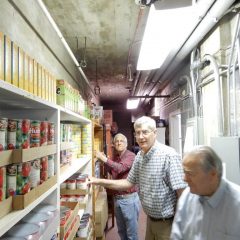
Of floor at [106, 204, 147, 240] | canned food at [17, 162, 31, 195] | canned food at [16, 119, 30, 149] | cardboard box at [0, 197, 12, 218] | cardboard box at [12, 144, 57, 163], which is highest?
canned food at [16, 119, 30, 149]

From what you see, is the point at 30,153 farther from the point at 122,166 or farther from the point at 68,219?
the point at 122,166

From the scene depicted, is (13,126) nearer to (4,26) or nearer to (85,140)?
(4,26)

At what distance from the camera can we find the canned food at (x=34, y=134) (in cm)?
122

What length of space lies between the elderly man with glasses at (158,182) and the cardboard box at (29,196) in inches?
42.3

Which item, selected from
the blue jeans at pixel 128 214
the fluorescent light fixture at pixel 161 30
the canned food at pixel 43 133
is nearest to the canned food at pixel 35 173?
the canned food at pixel 43 133

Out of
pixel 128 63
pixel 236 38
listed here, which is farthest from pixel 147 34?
pixel 128 63

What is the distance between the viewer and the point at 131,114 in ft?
38.3

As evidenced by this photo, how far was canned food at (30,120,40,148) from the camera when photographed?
4.02 ft

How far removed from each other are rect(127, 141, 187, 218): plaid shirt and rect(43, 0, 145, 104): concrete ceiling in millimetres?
1559

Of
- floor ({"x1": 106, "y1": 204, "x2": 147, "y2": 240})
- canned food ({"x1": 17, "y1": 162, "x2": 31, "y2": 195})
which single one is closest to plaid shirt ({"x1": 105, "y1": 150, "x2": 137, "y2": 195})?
floor ({"x1": 106, "y1": 204, "x2": 147, "y2": 240})

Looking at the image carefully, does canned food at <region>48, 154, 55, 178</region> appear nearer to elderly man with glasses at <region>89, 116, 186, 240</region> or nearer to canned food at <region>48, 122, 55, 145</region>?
canned food at <region>48, 122, 55, 145</region>

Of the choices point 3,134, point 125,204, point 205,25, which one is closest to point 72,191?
point 125,204

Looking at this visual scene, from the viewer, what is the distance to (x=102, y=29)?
11.1 ft

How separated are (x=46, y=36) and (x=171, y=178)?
1.90 meters
